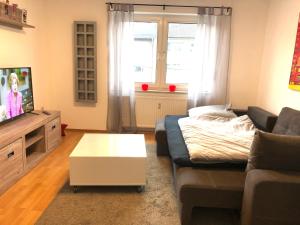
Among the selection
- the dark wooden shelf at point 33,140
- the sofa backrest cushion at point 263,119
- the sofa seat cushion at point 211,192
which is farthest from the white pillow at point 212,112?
the dark wooden shelf at point 33,140

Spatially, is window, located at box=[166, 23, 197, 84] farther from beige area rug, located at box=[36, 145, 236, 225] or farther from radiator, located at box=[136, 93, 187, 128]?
beige area rug, located at box=[36, 145, 236, 225]

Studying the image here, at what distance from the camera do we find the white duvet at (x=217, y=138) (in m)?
2.15

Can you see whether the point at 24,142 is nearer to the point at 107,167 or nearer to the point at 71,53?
the point at 107,167

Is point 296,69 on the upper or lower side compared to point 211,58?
lower

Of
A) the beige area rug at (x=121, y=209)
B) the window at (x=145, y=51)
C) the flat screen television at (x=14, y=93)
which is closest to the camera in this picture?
the beige area rug at (x=121, y=209)

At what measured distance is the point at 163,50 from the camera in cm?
417

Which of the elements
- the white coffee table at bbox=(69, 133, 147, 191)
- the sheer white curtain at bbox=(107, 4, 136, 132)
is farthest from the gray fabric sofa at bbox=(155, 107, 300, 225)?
the sheer white curtain at bbox=(107, 4, 136, 132)

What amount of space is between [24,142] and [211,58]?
2.97 m

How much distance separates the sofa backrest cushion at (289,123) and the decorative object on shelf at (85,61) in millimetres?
2849

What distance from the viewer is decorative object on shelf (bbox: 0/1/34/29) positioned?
2.76m

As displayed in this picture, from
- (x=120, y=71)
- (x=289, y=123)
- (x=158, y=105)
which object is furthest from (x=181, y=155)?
(x=120, y=71)

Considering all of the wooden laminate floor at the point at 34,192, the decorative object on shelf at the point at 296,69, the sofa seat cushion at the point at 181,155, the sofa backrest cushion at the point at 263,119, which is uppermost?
the decorative object on shelf at the point at 296,69

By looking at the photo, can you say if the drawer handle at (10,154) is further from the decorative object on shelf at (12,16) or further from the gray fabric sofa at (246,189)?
the gray fabric sofa at (246,189)

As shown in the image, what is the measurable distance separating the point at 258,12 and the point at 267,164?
3118 mm
